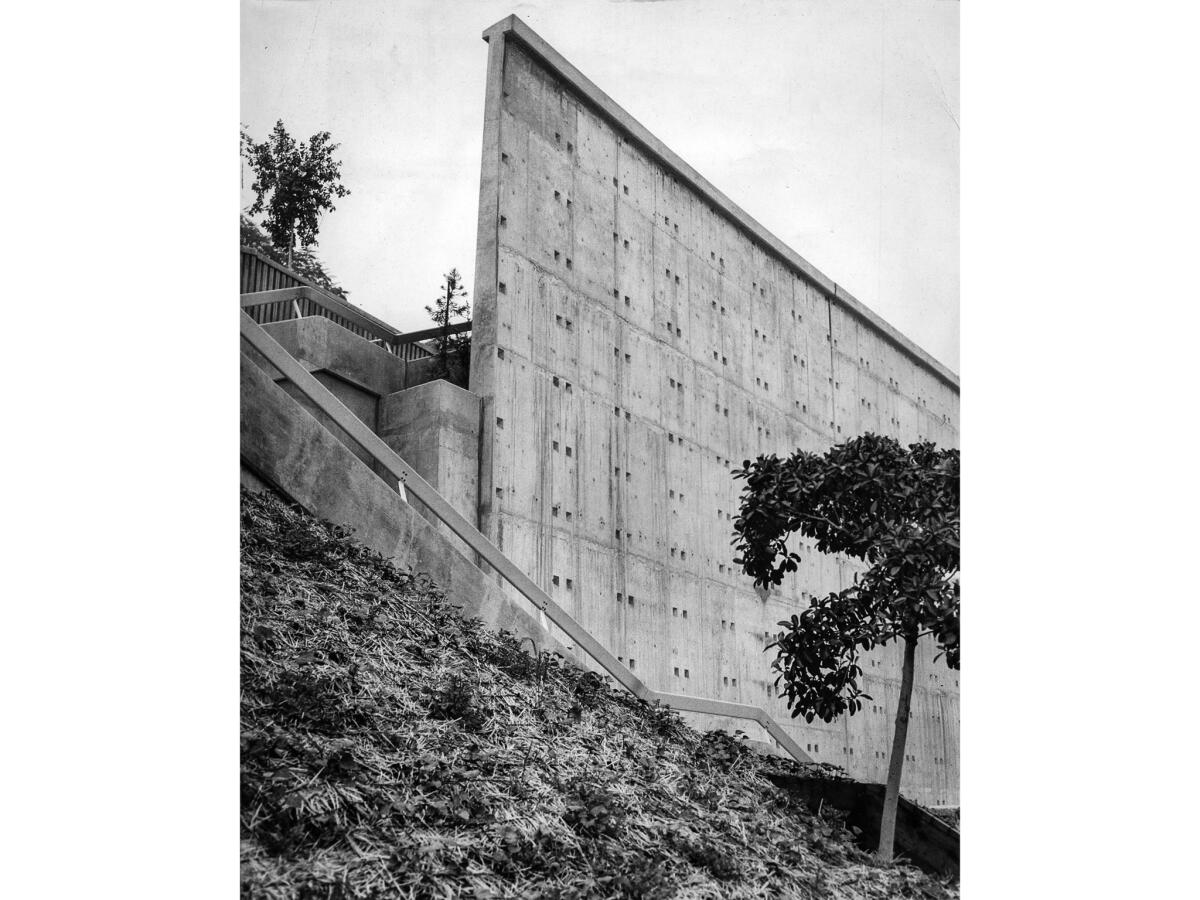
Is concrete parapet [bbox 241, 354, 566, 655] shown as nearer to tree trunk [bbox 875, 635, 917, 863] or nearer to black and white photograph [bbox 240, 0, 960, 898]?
black and white photograph [bbox 240, 0, 960, 898]

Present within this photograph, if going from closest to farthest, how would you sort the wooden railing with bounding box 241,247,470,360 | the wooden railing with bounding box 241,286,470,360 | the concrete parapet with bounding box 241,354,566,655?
the concrete parapet with bounding box 241,354,566,655 < the wooden railing with bounding box 241,247,470,360 < the wooden railing with bounding box 241,286,470,360

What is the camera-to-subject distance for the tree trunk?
13.1 ft

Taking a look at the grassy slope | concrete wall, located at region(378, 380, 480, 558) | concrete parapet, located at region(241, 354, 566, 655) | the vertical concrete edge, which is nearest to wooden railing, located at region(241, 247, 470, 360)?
the vertical concrete edge

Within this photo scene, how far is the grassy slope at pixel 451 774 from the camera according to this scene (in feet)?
9.36

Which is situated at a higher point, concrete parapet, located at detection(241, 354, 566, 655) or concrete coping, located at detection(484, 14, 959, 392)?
concrete coping, located at detection(484, 14, 959, 392)

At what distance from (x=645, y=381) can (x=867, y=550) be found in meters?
2.52

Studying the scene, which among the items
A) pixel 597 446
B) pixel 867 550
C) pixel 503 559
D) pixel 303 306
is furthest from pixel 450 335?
pixel 867 550

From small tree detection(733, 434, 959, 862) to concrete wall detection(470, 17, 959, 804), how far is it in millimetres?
462

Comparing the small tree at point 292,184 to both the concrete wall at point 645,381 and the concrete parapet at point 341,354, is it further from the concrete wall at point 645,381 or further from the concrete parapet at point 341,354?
the concrete wall at point 645,381

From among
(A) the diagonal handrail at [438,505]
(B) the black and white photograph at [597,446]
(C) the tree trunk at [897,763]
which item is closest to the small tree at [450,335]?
(B) the black and white photograph at [597,446]
